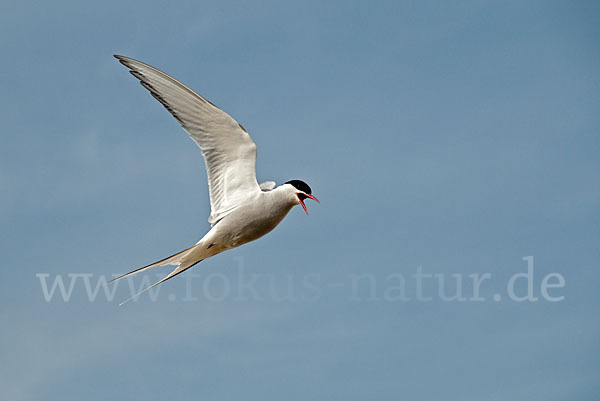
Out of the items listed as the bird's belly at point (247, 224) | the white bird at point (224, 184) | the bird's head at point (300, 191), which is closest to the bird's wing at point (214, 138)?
the white bird at point (224, 184)

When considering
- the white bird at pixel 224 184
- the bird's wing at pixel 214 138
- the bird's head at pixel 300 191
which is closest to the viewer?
the bird's wing at pixel 214 138

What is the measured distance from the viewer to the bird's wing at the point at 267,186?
12.4 metres

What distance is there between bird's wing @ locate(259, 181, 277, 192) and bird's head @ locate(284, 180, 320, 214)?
78 cm

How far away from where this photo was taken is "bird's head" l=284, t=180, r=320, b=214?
38.0ft

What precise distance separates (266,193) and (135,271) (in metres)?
2.13

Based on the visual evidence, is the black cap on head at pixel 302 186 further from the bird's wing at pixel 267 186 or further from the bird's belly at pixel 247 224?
the bird's wing at pixel 267 186

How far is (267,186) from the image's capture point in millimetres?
12445

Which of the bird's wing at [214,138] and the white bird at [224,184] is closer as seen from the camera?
the bird's wing at [214,138]

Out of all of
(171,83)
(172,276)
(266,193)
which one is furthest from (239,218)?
(171,83)

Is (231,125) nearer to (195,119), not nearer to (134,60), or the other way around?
(195,119)

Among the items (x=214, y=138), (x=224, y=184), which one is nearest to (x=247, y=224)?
(x=224, y=184)

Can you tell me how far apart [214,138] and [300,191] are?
148 cm

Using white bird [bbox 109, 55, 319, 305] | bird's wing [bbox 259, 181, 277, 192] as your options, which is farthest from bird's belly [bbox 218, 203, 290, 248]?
bird's wing [bbox 259, 181, 277, 192]

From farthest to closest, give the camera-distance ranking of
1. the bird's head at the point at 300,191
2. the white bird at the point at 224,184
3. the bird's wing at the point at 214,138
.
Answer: the bird's head at the point at 300,191, the white bird at the point at 224,184, the bird's wing at the point at 214,138
